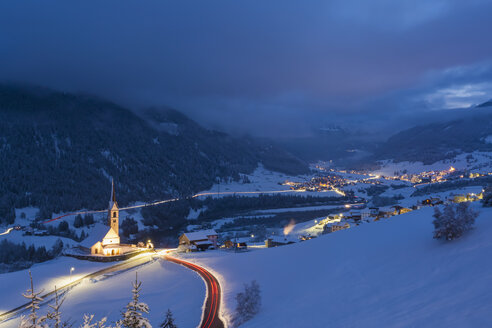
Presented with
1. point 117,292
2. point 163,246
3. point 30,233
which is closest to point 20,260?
point 30,233

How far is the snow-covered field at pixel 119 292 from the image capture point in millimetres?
31625

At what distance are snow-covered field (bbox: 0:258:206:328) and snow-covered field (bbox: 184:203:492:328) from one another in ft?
13.7

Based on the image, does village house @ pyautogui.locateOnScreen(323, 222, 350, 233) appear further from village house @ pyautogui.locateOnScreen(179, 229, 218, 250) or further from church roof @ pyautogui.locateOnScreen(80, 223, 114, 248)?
church roof @ pyautogui.locateOnScreen(80, 223, 114, 248)

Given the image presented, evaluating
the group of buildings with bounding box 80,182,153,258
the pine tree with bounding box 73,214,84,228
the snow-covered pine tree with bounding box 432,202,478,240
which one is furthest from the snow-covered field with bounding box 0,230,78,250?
the snow-covered pine tree with bounding box 432,202,478,240

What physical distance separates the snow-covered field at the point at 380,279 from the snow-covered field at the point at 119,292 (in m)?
4.18

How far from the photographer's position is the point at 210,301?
106 ft

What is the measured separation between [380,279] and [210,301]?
674 inches

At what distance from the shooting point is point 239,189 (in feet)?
630

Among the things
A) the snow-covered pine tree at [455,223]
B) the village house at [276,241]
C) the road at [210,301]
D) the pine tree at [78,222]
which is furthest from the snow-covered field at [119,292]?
the pine tree at [78,222]

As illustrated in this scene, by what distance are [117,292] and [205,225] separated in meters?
69.4

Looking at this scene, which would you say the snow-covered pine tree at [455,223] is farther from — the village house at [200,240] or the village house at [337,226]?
the village house at [200,240]

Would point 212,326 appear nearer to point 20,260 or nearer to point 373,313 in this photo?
point 373,313

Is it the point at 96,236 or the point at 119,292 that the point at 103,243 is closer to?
the point at 96,236

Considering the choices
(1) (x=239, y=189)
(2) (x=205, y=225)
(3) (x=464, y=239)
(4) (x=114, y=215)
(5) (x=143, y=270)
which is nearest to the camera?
(3) (x=464, y=239)
